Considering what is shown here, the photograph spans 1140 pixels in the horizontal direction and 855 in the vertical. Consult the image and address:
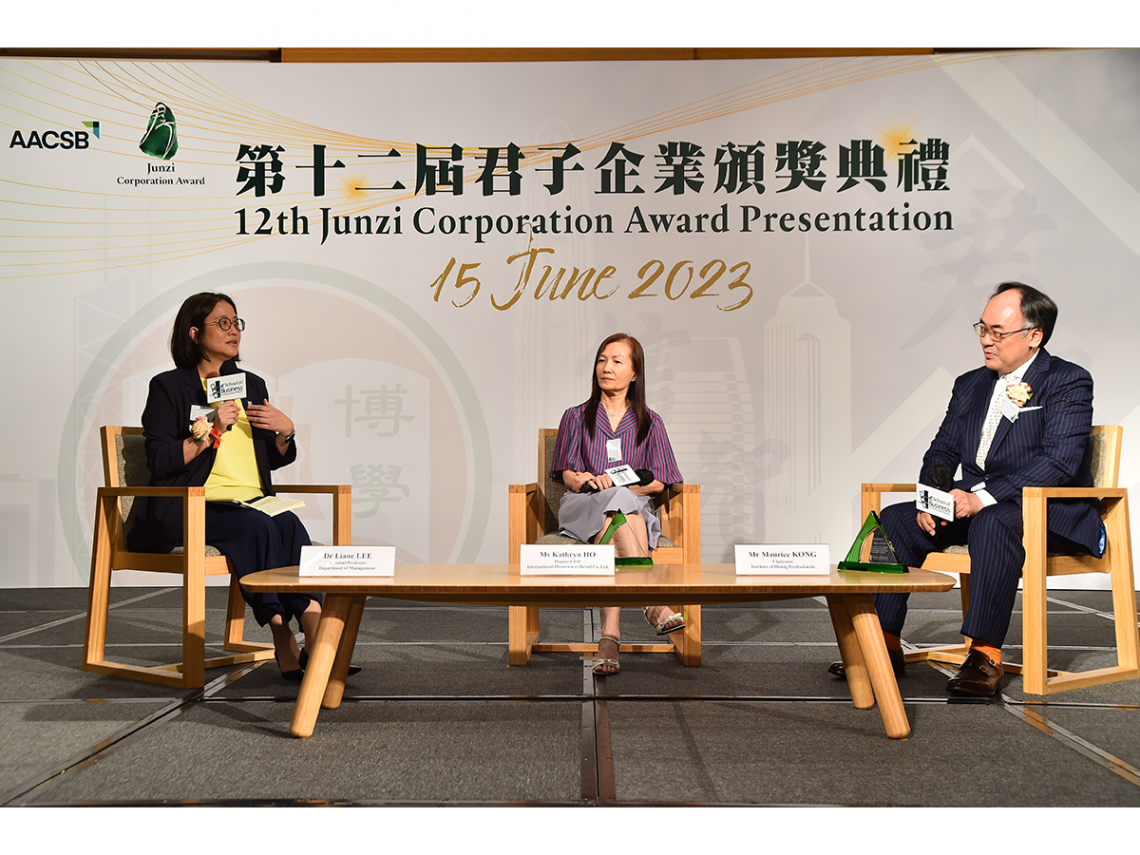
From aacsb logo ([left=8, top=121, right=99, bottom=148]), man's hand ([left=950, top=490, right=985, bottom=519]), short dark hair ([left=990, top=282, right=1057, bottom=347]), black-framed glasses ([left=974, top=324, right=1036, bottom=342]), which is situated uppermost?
aacsb logo ([left=8, top=121, right=99, bottom=148])

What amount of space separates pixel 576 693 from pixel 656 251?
10.0 ft

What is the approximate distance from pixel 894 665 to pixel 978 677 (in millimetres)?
314

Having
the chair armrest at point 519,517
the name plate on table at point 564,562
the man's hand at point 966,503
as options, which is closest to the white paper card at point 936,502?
the man's hand at point 966,503

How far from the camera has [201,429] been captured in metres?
2.77

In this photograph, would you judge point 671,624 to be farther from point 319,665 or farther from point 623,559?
point 319,665

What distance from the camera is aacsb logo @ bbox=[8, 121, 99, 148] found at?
Result: 4.89 metres

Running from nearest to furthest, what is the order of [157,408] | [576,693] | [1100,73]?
[576,693]
[157,408]
[1100,73]

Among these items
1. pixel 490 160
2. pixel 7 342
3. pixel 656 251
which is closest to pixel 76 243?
pixel 7 342

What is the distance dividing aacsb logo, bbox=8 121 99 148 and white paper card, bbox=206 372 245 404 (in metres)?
2.99

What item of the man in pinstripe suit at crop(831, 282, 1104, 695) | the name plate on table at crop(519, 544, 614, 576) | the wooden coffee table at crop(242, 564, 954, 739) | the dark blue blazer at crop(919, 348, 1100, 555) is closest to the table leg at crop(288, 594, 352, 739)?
the wooden coffee table at crop(242, 564, 954, 739)

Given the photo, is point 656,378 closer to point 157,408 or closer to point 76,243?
point 157,408

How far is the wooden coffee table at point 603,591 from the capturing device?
1913mm

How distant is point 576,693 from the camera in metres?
2.46

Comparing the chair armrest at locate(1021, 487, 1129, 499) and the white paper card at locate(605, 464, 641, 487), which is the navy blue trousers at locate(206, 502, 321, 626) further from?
the chair armrest at locate(1021, 487, 1129, 499)
